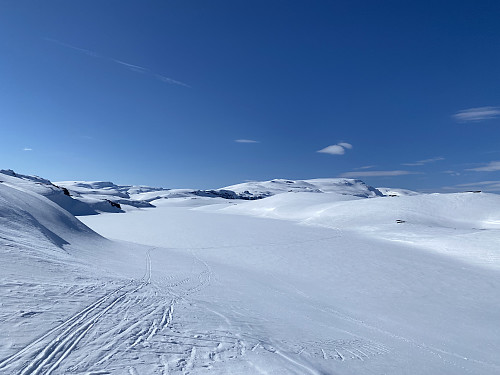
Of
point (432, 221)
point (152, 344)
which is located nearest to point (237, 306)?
point (152, 344)

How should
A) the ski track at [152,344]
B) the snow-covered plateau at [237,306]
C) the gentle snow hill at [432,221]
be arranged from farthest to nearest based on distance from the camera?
the gentle snow hill at [432,221] → the snow-covered plateau at [237,306] → the ski track at [152,344]

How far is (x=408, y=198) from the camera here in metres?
37.2

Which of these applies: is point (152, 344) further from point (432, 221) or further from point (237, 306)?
point (432, 221)

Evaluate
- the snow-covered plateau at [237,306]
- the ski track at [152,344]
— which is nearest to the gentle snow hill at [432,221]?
the snow-covered plateau at [237,306]

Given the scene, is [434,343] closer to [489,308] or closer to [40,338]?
[489,308]

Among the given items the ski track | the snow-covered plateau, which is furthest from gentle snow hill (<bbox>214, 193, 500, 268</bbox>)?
the ski track

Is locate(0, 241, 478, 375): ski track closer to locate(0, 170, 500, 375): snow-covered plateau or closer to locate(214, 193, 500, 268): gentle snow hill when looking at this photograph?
locate(0, 170, 500, 375): snow-covered plateau

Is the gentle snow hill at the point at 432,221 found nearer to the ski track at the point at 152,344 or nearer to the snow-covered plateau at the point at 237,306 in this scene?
the snow-covered plateau at the point at 237,306

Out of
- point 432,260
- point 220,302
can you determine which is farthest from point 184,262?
point 432,260

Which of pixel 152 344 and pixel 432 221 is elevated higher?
pixel 432 221

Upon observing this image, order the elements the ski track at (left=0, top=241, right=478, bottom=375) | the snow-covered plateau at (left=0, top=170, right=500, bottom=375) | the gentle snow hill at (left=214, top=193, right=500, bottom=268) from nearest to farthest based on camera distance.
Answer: the ski track at (left=0, top=241, right=478, bottom=375)
the snow-covered plateau at (left=0, top=170, right=500, bottom=375)
the gentle snow hill at (left=214, top=193, right=500, bottom=268)

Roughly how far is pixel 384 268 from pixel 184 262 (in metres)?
9.15

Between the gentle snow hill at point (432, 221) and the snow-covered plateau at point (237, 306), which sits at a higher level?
the gentle snow hill at point (432, 221)

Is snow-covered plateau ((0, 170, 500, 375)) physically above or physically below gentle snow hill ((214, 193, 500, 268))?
below
